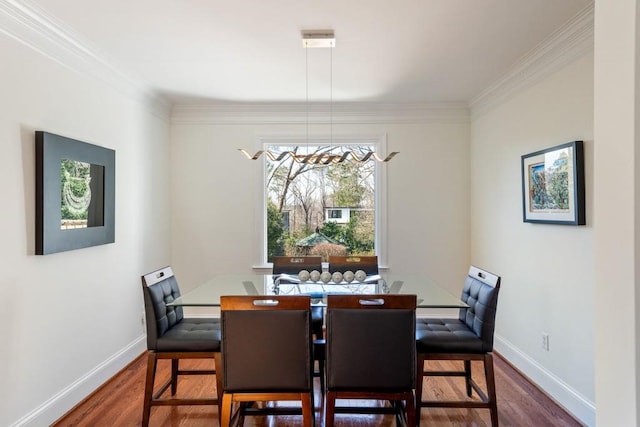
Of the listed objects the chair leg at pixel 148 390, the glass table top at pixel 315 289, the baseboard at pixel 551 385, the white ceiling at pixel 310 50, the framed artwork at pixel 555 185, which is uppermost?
the white ceiling at pixel 310 50

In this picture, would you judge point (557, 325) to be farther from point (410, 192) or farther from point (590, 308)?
point (410, 192)

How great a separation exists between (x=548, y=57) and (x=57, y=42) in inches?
134

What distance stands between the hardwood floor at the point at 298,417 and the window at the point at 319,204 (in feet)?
5.65

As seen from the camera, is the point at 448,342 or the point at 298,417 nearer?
the point at 448,342

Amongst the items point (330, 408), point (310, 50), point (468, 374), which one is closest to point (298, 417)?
point (330, 408)

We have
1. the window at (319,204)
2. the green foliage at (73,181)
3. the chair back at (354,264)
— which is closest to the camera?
the green foliage at (73,181)

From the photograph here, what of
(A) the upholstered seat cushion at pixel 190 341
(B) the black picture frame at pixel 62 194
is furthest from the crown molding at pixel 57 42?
(A) the upholstered seat cushion at pixel 190 341

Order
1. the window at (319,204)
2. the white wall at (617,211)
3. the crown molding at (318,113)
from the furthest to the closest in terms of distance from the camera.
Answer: the window at (319,204) → the crown molding at (318,113) → the white wall at (617,211)

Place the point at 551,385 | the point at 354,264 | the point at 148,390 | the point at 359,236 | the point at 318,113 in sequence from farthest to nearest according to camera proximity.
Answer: the point at 359,236
the point at 318,113
the point at 354,264
the point at 551,385
the point at 148,390

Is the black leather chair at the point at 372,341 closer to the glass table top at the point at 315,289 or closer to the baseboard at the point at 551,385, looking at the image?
the glass table top at the point at 315,289

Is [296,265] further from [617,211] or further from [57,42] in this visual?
[617,211]

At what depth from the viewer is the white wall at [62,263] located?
6.71ft

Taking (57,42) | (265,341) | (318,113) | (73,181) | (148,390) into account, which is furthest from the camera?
(318,113)

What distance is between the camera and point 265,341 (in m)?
1.84
